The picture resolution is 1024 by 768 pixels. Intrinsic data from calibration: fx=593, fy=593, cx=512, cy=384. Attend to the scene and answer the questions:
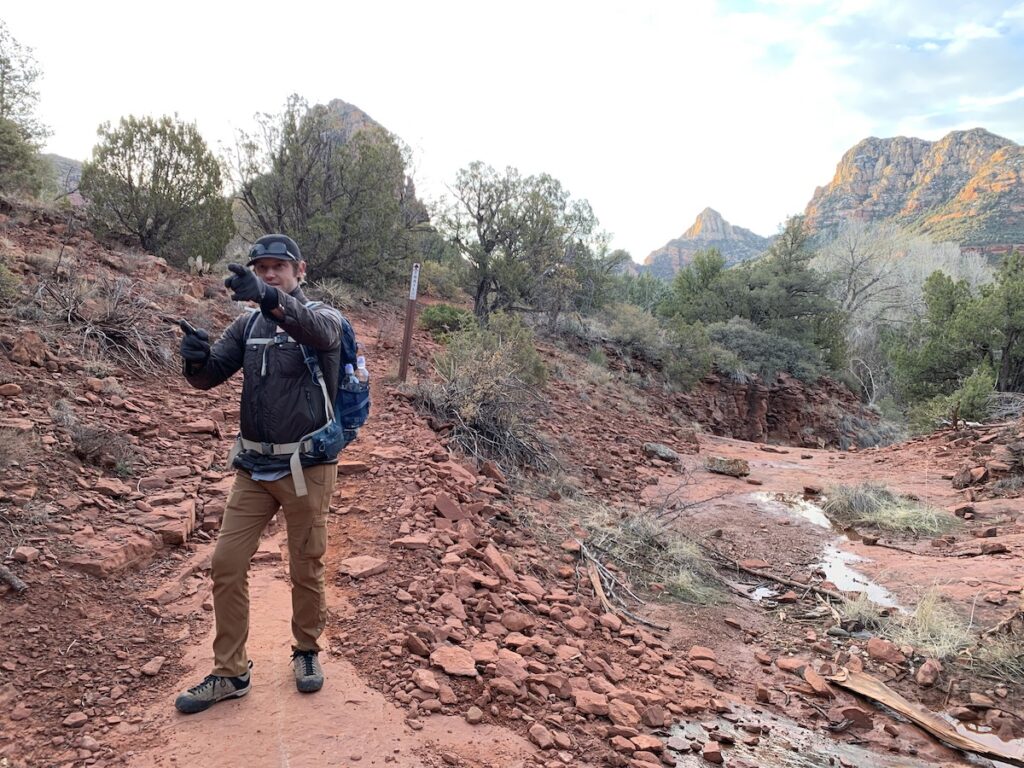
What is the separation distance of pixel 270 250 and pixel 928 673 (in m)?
4.29

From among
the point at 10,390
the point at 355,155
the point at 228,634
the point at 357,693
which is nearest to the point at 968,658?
the point at 357,693

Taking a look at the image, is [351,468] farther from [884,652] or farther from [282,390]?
[884,652]

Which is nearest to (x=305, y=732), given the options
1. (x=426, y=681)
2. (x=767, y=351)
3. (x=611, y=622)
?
(x=426, y=681)

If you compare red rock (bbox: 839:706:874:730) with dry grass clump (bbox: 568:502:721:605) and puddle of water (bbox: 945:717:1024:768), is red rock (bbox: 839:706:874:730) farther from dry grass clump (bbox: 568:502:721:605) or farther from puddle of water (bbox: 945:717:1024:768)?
dry grass clump (bbox: 568:502:721:605)

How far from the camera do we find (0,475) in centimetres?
336

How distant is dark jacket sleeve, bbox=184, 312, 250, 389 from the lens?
2.53 meters

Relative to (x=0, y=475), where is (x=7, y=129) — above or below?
above

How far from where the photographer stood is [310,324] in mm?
2271

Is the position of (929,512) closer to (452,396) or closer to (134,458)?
(452,396)

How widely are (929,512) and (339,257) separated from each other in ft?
36.4

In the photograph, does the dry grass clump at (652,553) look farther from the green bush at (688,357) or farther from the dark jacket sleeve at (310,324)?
the green bush at (688,357)

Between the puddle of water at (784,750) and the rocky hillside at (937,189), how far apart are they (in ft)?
138

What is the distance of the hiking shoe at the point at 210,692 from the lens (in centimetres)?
231

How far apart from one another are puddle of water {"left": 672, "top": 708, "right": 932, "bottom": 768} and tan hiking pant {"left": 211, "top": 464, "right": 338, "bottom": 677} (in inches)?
71.2
